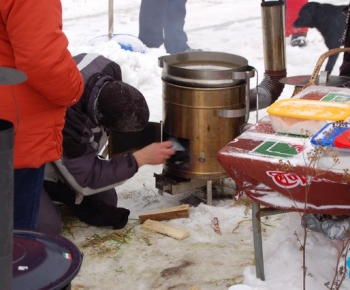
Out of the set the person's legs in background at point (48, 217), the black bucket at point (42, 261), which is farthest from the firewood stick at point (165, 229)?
the black bucket at point (42, 261)

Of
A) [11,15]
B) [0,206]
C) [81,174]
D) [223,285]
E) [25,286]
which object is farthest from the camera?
[81,174]

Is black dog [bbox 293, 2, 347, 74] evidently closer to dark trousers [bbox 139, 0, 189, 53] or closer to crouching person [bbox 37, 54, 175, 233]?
dark trousers [bbox 139, 0, 189, 53]

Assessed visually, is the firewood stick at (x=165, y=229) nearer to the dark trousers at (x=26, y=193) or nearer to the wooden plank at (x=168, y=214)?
the wooden plank at (x=168, y=214)

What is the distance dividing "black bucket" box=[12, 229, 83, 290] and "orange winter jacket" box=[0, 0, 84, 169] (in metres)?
0.47

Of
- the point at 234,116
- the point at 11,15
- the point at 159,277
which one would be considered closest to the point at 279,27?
the point at 234,116

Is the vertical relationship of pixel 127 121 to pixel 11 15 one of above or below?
below

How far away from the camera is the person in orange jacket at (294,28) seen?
830 cm

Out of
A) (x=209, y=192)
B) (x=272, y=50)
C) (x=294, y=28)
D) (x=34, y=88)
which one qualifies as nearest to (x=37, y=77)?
(x=34, y=88)

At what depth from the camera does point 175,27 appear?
810 cm

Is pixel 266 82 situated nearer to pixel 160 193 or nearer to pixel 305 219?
pixel 160 193

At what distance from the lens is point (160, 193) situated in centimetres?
404

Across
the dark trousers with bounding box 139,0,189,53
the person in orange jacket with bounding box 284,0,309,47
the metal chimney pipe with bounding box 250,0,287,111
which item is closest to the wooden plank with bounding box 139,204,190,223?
the metal chimney pipe with bounding box 250,0,287,111

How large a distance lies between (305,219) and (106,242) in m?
1.33

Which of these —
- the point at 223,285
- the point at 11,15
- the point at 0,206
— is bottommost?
the point at 223,285
